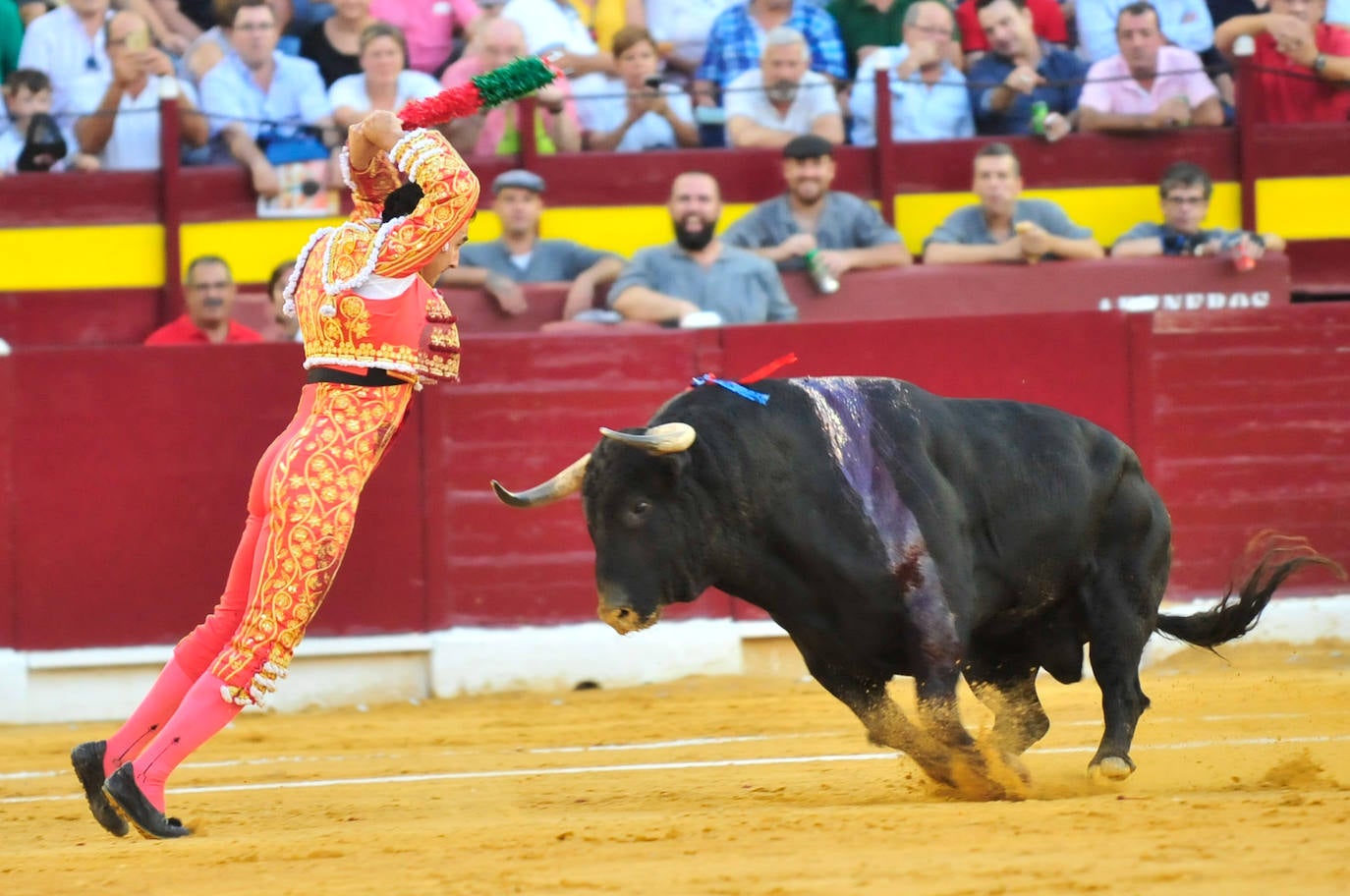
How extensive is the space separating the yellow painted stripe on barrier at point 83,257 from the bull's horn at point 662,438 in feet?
16.0

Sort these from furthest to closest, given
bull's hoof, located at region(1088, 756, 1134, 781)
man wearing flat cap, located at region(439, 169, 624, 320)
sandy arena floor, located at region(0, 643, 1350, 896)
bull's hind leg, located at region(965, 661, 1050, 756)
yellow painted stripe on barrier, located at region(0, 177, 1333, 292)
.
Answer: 1. yellow painted stripe on barrier, located at region(0, 177, 1333, 292)
2. man wearing flat cap, located at region(439, 169, 624, 320)
3. bull's hind leg, located at region(965, 661, 1050, 756)
4. bull's hoof, located at region(1088, 756, 1134, 781)
5. sandy arena floor, located at region(0, 643, 1350, 896)

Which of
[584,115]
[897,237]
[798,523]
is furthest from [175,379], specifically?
[798,523]

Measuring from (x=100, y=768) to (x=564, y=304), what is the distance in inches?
159

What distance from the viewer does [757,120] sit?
8984 mm

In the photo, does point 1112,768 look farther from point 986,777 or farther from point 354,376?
point 354,376

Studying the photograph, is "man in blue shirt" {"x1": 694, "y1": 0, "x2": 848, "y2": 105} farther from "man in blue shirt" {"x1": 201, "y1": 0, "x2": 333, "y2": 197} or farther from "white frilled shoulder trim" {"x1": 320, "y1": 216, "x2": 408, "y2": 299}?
"white frilled shoulder trim" {"x1": 320, "y1": 216, "x2": 408, "y2": 299}

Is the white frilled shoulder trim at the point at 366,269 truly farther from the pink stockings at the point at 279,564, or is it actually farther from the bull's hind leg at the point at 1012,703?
the bull's hind leg at the point at 1012,703

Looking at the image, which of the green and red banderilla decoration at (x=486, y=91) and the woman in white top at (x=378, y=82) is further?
the woman in white top at (x=378, y=82)

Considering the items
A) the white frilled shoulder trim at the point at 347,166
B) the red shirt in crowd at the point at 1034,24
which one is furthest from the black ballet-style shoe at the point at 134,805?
the red shirt in crowd at the point at 1034,24

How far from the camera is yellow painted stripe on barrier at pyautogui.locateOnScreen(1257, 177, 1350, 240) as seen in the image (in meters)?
9.28

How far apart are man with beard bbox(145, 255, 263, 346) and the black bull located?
145 inches

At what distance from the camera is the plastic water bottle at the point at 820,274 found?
8438mm

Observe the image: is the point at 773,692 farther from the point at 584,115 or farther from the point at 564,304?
the point at 584,115

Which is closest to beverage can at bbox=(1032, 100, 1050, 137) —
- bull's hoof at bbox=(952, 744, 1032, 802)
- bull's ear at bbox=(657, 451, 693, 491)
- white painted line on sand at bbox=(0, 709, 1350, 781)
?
white painted line on sand at bbox=(0, 709, 1350, 781)
